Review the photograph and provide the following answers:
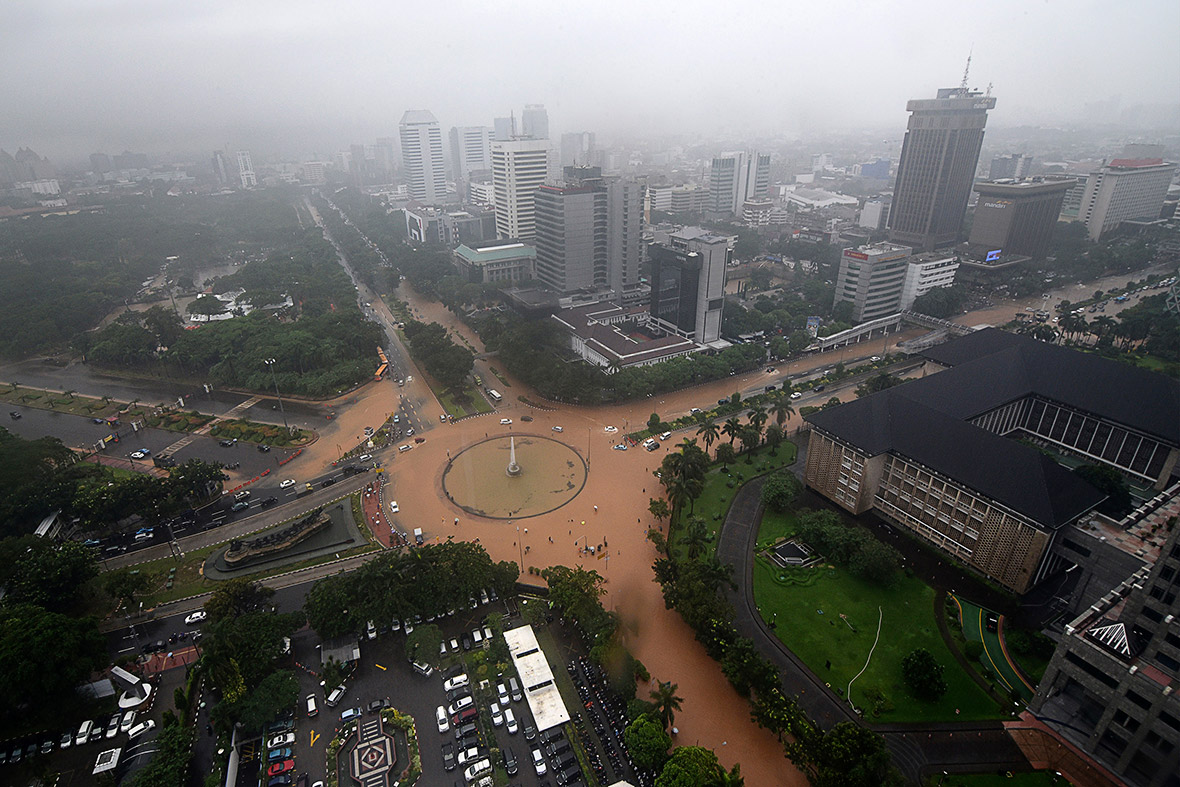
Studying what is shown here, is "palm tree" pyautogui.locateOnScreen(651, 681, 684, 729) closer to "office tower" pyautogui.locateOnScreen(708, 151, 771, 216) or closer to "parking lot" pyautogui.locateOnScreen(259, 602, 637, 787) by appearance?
"parking lot" pyautogui.locateOnScreen(259, 602, 637, 787)

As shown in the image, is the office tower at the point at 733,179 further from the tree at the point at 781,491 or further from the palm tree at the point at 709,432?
the tree at the point at 781,491

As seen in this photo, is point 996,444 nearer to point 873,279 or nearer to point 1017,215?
point 873,279

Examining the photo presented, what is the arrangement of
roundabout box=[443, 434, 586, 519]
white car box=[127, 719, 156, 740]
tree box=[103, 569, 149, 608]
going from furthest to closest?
1. roundabout box=[443, 434, 586, 519]
2. tree box=[103, 569, 149, 608]
3. white car box=[127, 719, 156, 740]

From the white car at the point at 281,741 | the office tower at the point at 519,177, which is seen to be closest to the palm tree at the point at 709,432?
the white car at the point at 281,741

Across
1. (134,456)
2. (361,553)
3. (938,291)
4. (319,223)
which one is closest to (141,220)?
(319,223)

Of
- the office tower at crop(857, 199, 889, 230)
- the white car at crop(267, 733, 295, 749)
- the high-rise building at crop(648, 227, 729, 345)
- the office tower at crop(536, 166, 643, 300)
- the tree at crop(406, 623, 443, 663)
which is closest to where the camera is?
the white car at crop(267, 733, 295, 749)

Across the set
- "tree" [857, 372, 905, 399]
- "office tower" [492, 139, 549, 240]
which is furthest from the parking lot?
"office tower" [492, 139, 549, 240]
